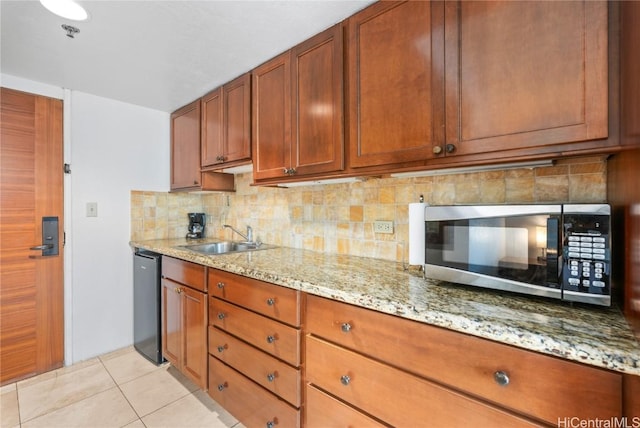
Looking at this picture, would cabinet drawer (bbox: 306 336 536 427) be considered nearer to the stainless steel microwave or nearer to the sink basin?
the stainless steel microwave

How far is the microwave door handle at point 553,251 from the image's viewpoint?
33.6 inches

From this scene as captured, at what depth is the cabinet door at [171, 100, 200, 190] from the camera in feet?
8.04

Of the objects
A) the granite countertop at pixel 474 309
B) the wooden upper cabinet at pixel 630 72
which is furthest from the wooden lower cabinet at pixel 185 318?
the wooden upper cabinet at pixel 630 72

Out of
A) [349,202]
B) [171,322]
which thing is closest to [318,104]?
[349,202]

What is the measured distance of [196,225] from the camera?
114 inches

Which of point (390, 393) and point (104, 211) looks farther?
point (104, 211)

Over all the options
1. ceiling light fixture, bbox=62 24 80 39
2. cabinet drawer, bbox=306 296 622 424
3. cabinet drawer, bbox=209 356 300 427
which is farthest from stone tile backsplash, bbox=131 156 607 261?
ceiling light fixture, bbox=62 24 80 39

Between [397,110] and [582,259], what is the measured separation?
82 centimetres

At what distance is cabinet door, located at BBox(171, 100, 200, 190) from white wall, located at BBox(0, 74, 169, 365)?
0.24 m

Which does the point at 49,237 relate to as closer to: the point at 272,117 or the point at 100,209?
the point at 100,209

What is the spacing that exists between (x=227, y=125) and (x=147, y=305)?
1599 mm

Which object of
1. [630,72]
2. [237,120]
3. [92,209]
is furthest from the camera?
[92,209]

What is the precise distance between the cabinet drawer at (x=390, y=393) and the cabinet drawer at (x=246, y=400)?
0.25 metres

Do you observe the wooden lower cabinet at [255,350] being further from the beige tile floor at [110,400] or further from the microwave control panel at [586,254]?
the microwave control panel at [586,254]
